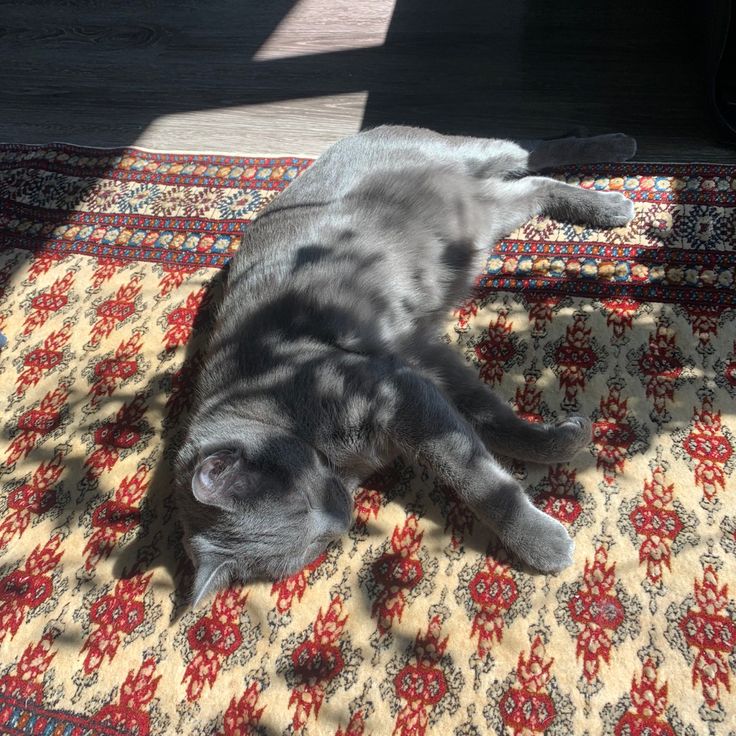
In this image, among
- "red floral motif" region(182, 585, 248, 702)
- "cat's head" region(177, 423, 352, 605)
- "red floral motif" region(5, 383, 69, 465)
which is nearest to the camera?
"cat's head" region(177, 423, 352, 605)

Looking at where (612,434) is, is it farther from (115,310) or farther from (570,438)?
(115,310)

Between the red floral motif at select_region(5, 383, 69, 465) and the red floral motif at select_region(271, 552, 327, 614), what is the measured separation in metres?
0.86

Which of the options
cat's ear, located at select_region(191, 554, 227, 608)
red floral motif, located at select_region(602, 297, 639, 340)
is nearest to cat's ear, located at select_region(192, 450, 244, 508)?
cat's ear, located at select_region(191, 554, 227, 608)

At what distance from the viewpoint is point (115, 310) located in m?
2.04

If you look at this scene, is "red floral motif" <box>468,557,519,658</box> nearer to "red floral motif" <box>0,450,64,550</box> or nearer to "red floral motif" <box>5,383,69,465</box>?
"red floral motif" <box>0,450,64,550</box>

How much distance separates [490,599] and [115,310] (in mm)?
1425

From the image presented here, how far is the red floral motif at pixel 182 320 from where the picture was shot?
193 cm

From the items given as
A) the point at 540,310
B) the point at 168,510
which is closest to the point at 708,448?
the point at 540,310

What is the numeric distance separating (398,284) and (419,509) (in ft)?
1.88

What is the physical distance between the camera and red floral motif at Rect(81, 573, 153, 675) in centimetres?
143

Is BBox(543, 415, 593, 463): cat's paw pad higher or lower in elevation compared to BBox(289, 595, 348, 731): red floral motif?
higher

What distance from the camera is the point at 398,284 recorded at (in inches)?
65.8

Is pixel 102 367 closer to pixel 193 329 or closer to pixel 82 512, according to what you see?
pixel 193 329

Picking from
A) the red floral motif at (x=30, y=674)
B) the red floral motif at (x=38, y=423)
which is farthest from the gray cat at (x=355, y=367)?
the red floral motif at (x=38, y=423)
